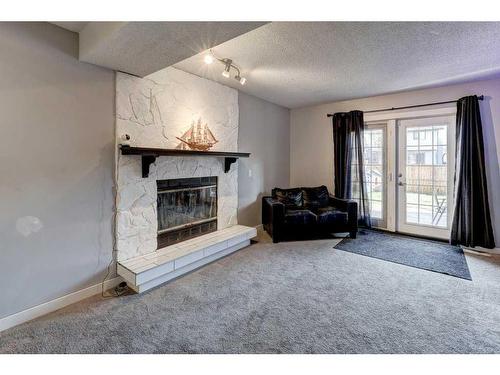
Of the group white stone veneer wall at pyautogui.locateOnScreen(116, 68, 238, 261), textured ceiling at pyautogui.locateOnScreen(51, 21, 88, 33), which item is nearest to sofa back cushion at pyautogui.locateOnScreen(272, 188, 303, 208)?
white stone veneer wall at pyautogui.locateOnScreen(116, 68, 238, 261)

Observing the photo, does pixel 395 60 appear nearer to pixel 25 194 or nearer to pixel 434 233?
pixel 434 233

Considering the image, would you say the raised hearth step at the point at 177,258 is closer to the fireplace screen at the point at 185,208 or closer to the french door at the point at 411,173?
the fireplace screen at the point at 185,208

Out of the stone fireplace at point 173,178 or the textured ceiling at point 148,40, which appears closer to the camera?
the textured ceiling at point 148,40

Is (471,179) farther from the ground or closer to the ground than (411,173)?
closer to the ground

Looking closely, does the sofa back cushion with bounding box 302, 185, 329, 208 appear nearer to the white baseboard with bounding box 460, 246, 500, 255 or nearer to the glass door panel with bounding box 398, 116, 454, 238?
the glass door panel with bounding box 398, 116, 454, 238

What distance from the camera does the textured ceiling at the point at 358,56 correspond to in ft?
7.19

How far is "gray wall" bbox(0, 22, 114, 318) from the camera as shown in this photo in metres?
1.88

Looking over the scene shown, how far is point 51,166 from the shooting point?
2072 mm

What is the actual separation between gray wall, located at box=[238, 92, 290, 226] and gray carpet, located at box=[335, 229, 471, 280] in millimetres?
1579

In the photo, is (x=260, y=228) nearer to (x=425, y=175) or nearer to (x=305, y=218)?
(x=305, y=218)

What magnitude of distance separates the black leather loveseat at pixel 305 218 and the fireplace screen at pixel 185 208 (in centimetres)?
95

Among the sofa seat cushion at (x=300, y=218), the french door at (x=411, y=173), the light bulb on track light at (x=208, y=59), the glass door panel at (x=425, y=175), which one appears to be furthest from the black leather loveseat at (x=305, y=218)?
the light bulb on track light at (x=208, y=59)

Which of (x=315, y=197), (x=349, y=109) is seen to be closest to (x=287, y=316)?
(x=315, y=197)

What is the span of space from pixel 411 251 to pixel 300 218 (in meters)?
1.57
